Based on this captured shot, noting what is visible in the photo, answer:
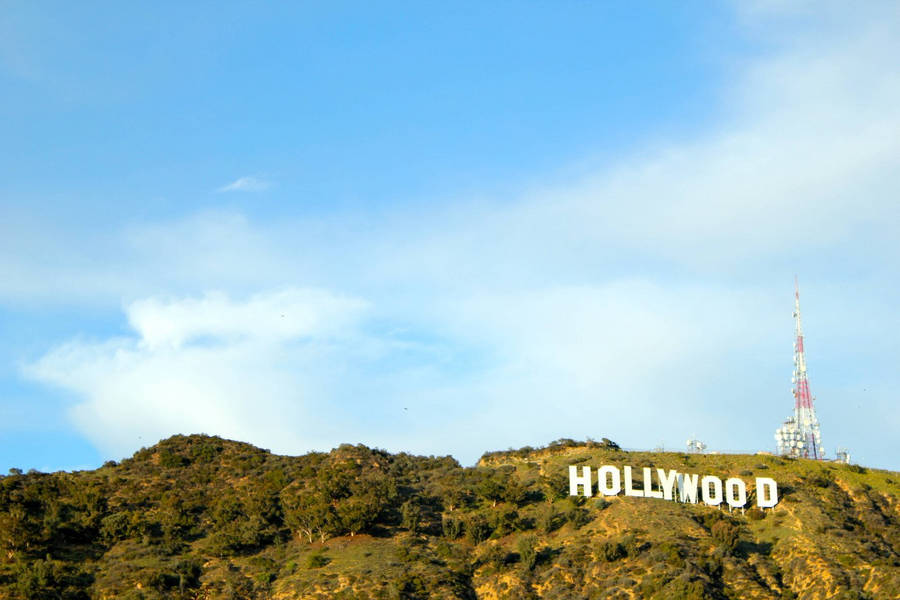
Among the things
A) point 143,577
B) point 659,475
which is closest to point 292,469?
point 143,577

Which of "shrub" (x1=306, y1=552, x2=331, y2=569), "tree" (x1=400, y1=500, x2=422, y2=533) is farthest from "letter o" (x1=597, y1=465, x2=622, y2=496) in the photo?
"shrub" (x1=306, y1=552, x2=331, y2=569)

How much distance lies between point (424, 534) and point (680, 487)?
26640 millimetres

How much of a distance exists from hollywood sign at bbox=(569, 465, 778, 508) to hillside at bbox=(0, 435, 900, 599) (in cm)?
146

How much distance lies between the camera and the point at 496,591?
9231 centimetres

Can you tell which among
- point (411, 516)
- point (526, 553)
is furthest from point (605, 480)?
point (411, 516)

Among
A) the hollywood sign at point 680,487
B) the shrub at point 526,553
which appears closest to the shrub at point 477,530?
the shrub at point 526,553

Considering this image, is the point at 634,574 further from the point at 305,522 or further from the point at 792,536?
the point at 305,522

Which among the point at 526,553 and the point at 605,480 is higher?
the point at 605,480

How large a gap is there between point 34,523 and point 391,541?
109 feet

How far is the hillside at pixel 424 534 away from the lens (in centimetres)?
9025

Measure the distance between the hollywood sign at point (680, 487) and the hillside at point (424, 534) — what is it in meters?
1.46

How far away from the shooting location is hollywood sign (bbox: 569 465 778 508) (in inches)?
4171

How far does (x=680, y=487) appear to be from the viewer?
352ft

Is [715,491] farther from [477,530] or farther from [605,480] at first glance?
[477,530]
